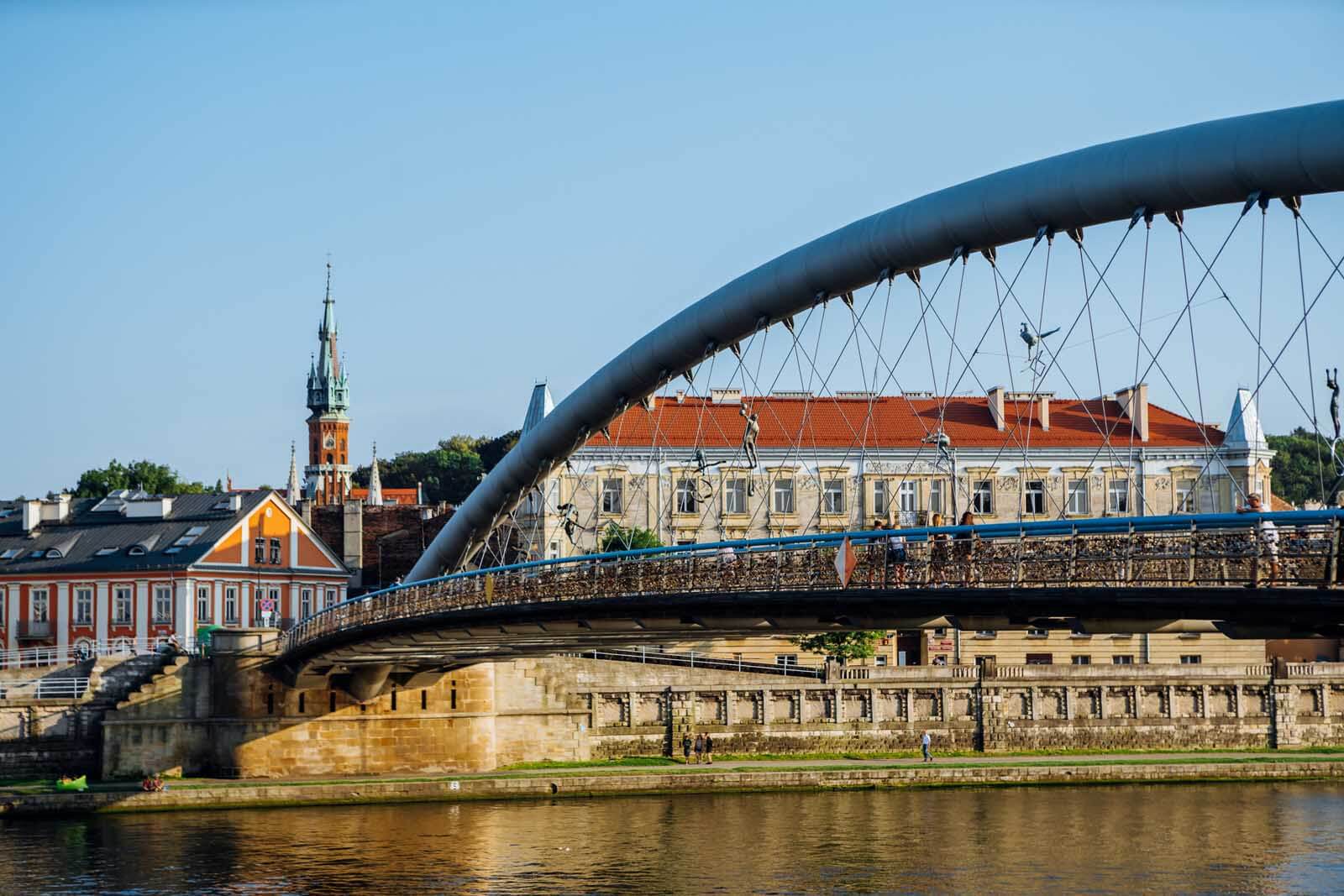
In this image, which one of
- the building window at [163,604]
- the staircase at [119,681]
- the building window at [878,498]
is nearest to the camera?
the staircase at [119,681]

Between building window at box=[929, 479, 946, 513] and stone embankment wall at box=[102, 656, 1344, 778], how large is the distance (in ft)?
37.8

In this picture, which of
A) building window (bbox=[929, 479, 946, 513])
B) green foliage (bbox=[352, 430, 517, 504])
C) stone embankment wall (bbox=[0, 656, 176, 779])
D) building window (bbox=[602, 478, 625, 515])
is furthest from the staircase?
green foliage (bbox=[352, 430, 517, 504])

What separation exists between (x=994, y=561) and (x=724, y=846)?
17.9 meters

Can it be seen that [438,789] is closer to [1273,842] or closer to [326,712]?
[326,712]

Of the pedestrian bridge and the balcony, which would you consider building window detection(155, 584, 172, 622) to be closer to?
the balcony

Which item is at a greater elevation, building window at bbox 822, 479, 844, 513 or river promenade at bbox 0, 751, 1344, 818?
building window at bbox 822, 479, 844, 513

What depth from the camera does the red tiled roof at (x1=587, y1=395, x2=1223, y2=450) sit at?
78500 mm

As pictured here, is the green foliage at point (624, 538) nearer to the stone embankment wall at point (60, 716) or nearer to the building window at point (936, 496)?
the building window at point (936, 496)

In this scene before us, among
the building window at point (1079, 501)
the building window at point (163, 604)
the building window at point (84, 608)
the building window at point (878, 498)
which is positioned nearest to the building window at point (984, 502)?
the building window at point (1079, 501)

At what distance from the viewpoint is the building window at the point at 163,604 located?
76.4m

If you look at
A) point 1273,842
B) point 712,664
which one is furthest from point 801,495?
point 1273,842

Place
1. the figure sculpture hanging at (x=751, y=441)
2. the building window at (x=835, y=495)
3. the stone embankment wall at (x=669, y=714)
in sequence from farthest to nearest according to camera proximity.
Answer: the building window at (x=835, y=495) < the stone embankment wall at (x=669, y=714) < the figure sculpture hanging at (x=751, y=441)

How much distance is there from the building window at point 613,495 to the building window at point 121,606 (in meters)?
18.2

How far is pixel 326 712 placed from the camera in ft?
198
